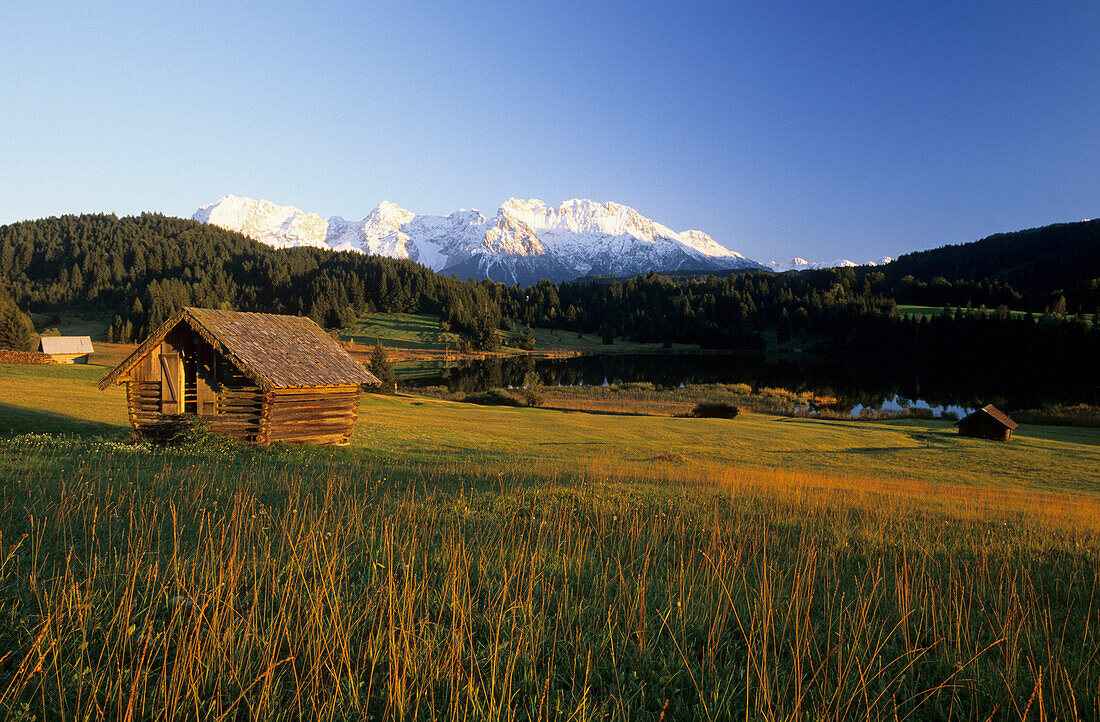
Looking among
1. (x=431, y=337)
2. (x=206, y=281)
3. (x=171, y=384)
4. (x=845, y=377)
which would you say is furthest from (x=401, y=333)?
(x=171, y=384)

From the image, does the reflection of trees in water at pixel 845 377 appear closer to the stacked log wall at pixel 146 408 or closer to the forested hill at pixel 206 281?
the forested hill at pixel 206 281

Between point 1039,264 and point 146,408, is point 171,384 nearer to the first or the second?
point 146,408

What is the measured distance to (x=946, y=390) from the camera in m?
73.4

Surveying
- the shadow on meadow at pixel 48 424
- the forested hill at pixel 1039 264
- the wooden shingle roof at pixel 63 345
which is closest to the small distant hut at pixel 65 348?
the wooden shingle roof at pixel 63 345

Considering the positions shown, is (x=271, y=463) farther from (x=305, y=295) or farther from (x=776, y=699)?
(x=305, y=295)

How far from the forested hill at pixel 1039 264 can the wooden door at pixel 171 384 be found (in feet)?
543

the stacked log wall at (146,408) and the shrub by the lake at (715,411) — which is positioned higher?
the stacked log wall at (146,408)

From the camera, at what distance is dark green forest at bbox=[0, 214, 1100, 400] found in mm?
119188

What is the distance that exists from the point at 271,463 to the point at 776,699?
1487 cm

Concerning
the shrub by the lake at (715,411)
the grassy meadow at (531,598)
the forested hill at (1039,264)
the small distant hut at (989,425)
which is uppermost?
the forested hill at (1039,264)

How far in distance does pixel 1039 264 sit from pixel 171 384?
221021 millimetres

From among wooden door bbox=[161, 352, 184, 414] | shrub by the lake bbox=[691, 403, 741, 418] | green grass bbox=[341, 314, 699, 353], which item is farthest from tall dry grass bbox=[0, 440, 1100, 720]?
green grass bbox=[341, 314, 699, 353]

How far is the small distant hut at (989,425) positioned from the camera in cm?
3198

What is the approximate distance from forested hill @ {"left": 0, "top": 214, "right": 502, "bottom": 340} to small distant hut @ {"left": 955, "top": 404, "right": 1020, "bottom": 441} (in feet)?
378
